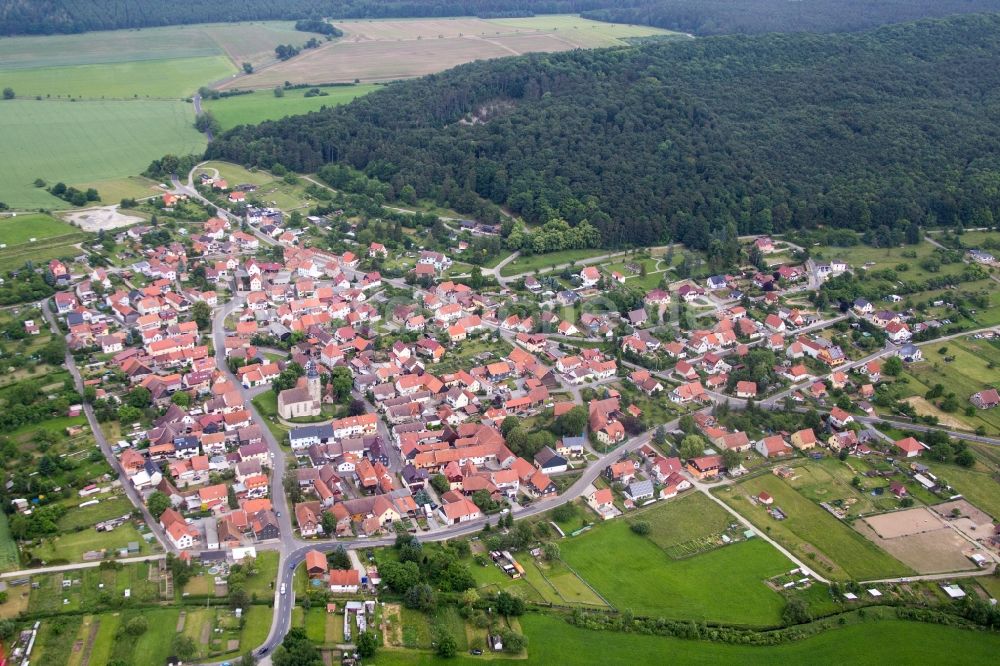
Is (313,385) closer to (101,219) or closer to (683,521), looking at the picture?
(683,521)

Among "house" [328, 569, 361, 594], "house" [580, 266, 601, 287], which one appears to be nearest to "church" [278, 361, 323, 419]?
"house" [328, 569, 361, 594]

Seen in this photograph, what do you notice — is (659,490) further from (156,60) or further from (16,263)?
(156,60)

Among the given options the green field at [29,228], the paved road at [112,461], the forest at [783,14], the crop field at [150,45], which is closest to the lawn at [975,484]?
the paved road at [112,461]

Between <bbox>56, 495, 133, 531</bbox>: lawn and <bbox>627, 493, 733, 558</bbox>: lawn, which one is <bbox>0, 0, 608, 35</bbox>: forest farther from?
<bbox>627, 493, 733, 558</bbox>: lawn

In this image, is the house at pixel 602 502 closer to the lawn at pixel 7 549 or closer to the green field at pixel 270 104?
the lawn at pixel 7 549

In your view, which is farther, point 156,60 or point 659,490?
point 156,60

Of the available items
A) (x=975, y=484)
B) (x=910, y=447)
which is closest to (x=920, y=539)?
(x=975, y=484)

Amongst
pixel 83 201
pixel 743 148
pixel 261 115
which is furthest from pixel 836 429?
pixel 261 115
